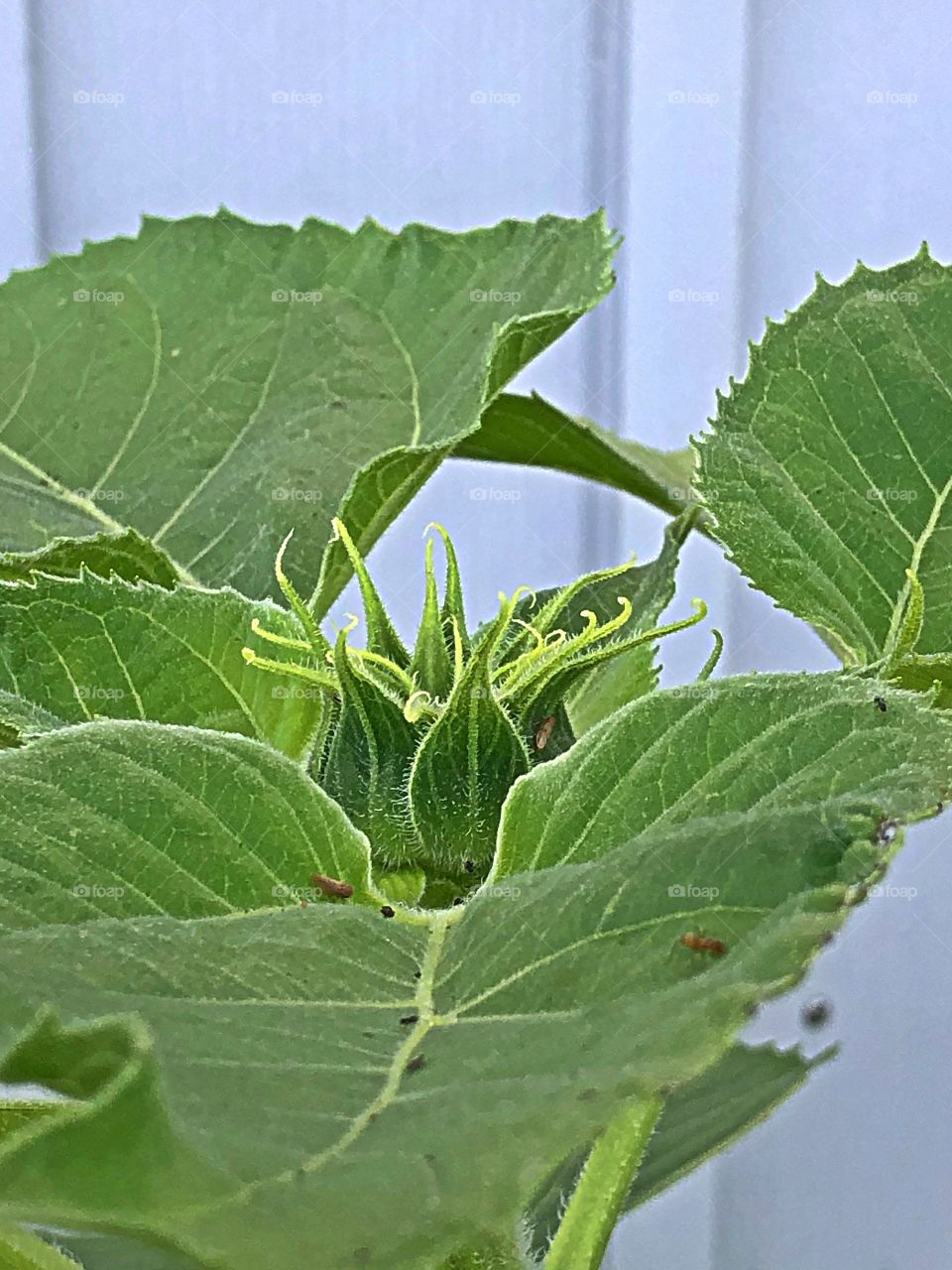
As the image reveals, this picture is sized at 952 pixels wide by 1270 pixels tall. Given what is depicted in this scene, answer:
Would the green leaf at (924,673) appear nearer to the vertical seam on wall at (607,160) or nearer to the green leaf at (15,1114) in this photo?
the green leaf at (15,1114)

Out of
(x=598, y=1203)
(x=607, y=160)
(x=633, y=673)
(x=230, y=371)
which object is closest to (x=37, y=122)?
(x=607, y=160)

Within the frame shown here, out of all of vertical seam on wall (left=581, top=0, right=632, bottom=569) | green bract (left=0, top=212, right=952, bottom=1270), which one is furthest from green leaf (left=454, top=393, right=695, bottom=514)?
vertical seam on wall (left=581, top=0, right=632, bottom=569)

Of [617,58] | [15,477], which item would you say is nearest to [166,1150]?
[15,477]

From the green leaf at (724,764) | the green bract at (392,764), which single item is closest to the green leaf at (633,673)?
the green bract at (392,764)

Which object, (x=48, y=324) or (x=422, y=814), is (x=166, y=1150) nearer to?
(x=422, y=814)

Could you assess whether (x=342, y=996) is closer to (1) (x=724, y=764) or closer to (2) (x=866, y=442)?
(1) (x=724, y=764)
